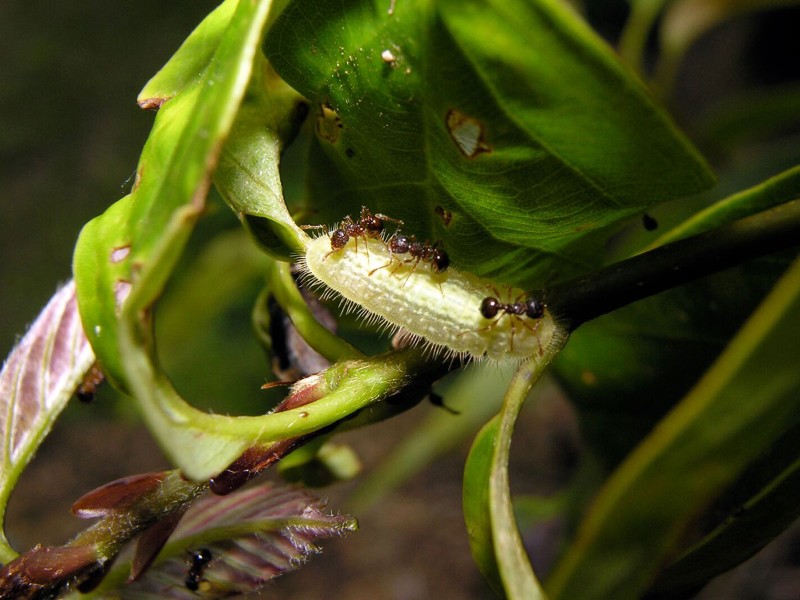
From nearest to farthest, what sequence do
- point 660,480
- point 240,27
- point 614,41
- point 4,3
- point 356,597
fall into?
1. point 240,27
2. point 660,480
3. point 356,597
4. point 614,41
5. point 4,3

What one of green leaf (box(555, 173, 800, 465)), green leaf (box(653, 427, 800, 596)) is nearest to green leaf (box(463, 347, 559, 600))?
green leaf (box(653, 427, 800, 596))

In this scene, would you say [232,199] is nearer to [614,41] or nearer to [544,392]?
[544,392]

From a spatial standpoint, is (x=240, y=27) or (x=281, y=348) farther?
(x=281, y=348)

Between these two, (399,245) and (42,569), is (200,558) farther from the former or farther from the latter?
(399,245)

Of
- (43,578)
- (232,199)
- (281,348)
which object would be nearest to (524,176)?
(232,199)

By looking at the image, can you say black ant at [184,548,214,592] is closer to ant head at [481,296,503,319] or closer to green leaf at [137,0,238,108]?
ant head at [481,296,503,319]

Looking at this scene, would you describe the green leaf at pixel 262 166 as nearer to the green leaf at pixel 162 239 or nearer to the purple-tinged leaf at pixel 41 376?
the green leaf at pixel 162 239
